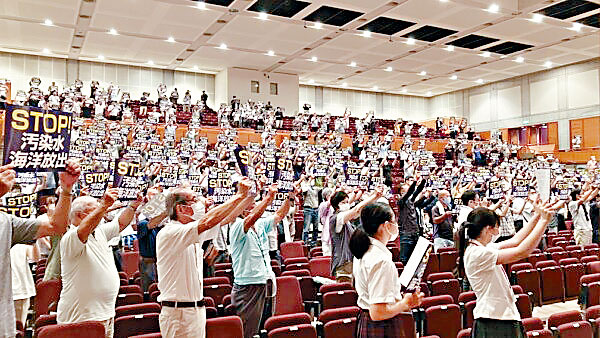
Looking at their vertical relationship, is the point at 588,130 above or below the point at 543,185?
above

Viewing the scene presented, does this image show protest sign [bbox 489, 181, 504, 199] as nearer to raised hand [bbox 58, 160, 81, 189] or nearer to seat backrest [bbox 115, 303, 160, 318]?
seat backrest [bbox 115, 303, 160, 318]

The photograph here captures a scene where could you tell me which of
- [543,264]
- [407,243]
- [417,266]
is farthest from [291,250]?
[417,266]

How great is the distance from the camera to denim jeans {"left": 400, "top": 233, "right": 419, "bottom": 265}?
290 inches

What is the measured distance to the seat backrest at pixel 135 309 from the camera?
14.1 ft

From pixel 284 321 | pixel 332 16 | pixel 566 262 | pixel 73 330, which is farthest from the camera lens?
pixel 332 16

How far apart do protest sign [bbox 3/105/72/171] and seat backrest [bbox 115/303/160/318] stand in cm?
165

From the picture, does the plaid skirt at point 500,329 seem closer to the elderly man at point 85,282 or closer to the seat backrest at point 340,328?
the seat backrest at point 340,328

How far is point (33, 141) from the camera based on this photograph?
10.2 ft

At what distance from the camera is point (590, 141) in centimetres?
2000

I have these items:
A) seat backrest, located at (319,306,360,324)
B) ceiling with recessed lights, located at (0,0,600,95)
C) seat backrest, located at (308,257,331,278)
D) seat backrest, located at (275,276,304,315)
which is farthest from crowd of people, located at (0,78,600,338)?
ceiling with recessed lights, located at (0,0,600,95)

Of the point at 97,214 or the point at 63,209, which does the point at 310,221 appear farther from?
the point at 63,209

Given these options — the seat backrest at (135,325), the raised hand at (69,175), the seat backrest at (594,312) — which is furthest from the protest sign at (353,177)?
the raised hand at (69,175)

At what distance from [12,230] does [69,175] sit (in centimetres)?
47

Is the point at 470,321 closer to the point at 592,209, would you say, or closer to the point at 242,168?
the point at 242,168
